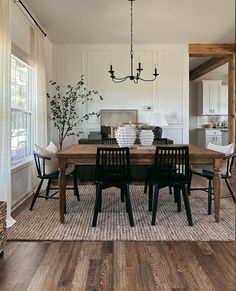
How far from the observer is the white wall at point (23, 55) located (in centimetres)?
415

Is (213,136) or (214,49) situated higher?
(214,49)

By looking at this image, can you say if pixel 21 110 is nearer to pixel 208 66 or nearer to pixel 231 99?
pixel 231 99

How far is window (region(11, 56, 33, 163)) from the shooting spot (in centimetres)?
432

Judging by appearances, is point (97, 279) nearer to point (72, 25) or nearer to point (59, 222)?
point (59, 222)

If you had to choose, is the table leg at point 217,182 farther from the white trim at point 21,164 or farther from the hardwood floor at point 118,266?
the white trim at point 21,164

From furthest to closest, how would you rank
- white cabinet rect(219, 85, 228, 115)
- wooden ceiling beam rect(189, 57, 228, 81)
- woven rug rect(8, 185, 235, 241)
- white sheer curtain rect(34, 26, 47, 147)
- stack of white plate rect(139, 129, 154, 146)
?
1. white cabinet rect(219, 85, 228, 115)
2. wooden ceiling beam rect(189, 57, 228, 81)
3. white sheer curtain rect(34, 26, 47, 147)
4. stack of white plate rect(139, 129, 154, 146)
5. woven rug rect(8, 185, 235, 241)

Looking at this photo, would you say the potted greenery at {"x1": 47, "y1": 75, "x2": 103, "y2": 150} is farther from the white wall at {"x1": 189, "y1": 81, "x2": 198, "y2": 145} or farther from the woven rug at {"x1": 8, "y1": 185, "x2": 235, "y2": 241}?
the white wall at {"x1": 189, "y1": 81, "x2": 198, "y2": 145}

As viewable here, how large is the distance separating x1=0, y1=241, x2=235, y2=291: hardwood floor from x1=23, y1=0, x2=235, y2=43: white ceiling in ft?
10.9

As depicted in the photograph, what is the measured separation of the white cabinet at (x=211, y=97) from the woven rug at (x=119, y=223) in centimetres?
591

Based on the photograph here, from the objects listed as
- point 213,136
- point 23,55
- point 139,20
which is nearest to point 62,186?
point 23,55

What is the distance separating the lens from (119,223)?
3404mm

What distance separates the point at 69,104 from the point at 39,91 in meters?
1.76

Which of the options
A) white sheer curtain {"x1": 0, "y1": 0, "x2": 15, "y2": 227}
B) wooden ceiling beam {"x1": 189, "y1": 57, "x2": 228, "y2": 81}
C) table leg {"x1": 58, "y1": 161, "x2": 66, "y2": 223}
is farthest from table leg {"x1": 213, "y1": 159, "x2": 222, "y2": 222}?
wooden ceiling beam {"x1": 189, "y1": 57, "x2": 228, "y2": 81}

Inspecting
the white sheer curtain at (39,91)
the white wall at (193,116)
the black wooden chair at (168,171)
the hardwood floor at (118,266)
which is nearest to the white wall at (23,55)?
the white sheer curtain at (39,91)
